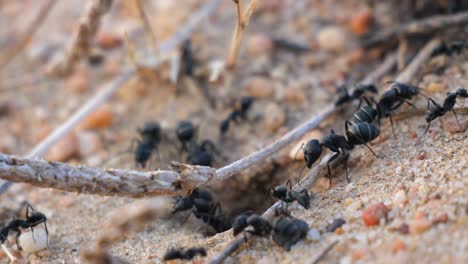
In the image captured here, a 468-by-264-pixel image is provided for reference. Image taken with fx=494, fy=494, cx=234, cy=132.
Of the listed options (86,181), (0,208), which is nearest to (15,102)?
(0,208)

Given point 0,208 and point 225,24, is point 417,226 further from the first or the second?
point 225,24

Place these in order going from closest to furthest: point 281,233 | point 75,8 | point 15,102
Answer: point 281,233 → point 15,102 → point 75,8

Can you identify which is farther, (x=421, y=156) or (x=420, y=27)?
(x=420, y=27)

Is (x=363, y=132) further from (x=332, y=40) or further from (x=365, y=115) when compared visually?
(x=332, y=40)

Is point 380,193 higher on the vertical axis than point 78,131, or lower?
lower

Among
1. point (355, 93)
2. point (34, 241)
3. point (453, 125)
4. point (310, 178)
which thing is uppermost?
point (34, 241)

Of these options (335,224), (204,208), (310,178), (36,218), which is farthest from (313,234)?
(36,218)

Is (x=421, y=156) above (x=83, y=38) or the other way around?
the other way around

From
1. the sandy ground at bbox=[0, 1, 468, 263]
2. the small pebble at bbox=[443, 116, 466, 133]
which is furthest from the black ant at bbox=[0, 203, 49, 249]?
the small pebble at bbox=[443, 116, 466, 133]

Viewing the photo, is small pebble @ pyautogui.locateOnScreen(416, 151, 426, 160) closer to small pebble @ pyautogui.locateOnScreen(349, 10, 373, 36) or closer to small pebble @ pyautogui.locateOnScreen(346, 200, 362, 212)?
small pebble @ pyautogui.locateOnScreen(346, 200, 362, 212)
